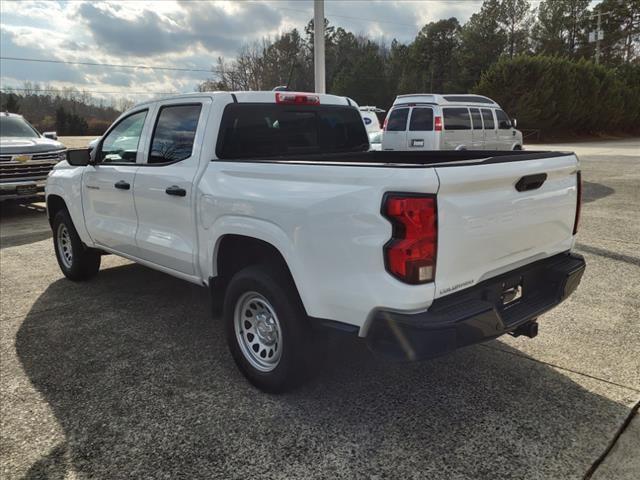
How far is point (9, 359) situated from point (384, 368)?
109 inches

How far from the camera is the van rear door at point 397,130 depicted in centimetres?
1435

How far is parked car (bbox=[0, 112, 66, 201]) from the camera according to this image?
1000 cm

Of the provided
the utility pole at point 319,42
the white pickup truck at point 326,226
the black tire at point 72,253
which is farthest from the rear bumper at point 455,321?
the utility pole at point 319,42

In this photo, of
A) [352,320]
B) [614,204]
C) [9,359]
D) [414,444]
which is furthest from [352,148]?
[614,204]

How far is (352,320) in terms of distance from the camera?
262 centimetres

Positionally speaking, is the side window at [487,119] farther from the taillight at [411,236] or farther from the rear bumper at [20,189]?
the taillight at [411,236]

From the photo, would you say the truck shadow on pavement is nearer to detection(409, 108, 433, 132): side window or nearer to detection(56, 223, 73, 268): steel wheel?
detection(56, 223, 73, 268): steel wheel

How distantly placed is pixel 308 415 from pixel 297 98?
95.4 inches

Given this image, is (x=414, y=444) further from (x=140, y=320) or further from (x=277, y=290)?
(x=140, y=320)

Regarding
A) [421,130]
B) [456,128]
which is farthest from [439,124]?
[456,128]

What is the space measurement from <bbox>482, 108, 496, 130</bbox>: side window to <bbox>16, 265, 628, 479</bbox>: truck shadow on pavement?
12.1 metres

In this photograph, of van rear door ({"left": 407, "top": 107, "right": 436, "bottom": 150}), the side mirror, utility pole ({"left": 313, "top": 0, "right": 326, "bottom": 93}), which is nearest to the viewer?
the side mirror

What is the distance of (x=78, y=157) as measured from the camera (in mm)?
4828

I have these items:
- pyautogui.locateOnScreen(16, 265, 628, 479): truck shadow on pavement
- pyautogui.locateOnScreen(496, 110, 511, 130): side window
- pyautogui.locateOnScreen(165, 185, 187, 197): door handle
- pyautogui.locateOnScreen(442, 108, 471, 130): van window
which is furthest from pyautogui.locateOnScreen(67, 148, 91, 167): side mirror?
pyautogui.locateOnScreen(496, 110, 511, 130): side window
